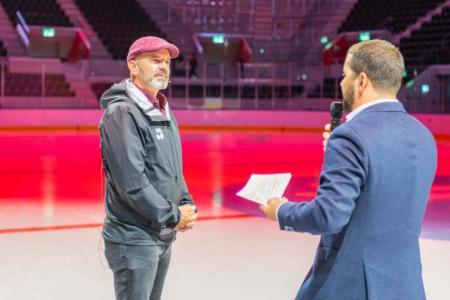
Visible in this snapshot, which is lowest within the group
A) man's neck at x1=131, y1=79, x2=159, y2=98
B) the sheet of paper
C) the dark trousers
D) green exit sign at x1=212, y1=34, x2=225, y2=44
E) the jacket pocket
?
the dark trousers

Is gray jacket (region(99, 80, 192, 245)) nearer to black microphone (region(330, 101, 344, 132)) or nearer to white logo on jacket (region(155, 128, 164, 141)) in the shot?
white logo on jacket (region(155, 128, 164, 141))

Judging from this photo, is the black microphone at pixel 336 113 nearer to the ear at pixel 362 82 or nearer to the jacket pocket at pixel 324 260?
the ear at pixel 362 82

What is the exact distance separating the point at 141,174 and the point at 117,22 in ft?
76.8

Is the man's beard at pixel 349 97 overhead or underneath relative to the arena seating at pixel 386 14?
underneath

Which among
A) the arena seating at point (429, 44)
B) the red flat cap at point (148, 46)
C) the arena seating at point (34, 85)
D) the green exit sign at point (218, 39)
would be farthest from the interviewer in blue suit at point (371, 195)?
the green exit sign at point (218, 39)

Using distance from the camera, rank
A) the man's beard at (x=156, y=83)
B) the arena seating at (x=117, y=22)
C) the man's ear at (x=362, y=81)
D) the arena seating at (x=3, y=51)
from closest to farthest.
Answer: the man's ear at (x=362, y=81) < the man's beard at (x=156, y=83) < the arena seating at (x=3, y=51) < the arena seating at (x=117, y=22)

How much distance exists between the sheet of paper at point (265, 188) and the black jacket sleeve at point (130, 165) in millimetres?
524

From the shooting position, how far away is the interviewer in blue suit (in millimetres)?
2025

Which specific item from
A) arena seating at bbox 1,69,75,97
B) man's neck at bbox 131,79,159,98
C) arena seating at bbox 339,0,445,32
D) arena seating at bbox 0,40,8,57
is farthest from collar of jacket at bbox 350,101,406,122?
arena seating at bbox 339,0,445,32

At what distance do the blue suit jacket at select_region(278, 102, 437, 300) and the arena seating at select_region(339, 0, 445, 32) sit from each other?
2188 centimetres

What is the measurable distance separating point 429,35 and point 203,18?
7883 mm

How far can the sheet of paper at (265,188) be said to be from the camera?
2.30 m

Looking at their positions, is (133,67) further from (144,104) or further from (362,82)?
(362,82)

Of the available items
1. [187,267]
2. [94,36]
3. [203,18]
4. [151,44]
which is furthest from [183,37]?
[151,44]
